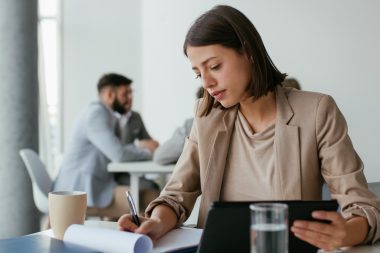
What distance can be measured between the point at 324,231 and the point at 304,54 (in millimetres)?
3583

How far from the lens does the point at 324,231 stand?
4.07ft

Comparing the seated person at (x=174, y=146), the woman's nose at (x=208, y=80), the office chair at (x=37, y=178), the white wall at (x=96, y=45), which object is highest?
the white wall at (x=96, y=45)

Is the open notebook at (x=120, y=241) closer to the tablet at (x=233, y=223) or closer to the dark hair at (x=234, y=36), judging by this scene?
the tablet at (x=233, y=223)

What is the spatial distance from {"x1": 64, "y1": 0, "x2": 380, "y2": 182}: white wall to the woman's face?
2203mm

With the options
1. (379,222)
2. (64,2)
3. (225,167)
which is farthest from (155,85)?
(379,222)

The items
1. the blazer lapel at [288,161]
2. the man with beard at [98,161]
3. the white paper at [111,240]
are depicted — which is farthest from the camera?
the man with beard at [98,161]

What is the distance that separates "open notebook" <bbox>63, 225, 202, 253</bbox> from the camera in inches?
50.7

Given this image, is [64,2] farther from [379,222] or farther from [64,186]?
[379,222]

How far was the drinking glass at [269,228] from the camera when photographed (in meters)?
1.01

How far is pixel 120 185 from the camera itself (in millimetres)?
4430

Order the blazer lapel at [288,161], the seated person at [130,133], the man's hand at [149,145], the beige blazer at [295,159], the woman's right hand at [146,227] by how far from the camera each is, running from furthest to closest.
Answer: the man's hand at [149,145]
the seated person at [130,133]
the blazer lapel at [288,161]
the beige blazer at [295,159]
the woman's right hand at [146,227]

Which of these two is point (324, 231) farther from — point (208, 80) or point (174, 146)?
point (174, 146)

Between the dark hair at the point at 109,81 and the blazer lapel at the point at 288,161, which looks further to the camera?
the dark hair at the point at 109,81

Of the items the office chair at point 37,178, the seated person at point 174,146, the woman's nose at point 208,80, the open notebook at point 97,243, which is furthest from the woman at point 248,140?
the office chair at point 37,178
